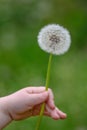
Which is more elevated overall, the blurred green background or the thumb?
the thumb

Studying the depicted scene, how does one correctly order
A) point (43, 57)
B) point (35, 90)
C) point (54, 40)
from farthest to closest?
point (43, 57) → point (35, 90) → point (54, 40)

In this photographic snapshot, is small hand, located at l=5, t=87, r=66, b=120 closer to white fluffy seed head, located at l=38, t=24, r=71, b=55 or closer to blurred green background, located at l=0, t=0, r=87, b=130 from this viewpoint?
white fluffy seed head, located at l=38, t=24, r=71, b=55

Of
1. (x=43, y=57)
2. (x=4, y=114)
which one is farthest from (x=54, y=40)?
(x=43, y=57)

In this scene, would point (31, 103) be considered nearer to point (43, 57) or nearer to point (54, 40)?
point (54, 40)

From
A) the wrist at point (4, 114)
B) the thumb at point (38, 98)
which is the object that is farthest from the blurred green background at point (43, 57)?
the thumb at point (38, 98)

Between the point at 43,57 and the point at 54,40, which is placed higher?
the point at 54,40

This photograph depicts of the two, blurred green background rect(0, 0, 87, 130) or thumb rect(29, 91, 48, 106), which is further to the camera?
blurred green background rect(0, 0, 87, 130)

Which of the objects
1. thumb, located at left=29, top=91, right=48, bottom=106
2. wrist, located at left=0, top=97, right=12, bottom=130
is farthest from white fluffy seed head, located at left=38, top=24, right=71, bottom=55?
wrist, located at left=0, top=97, right=12, bottom=130

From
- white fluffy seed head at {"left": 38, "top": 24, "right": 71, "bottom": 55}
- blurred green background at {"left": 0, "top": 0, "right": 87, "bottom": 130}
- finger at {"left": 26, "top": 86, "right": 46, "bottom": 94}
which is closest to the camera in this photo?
white fluffy seed head at {"left": 38, "top": 24, "right": 71, "bottom": 55}
